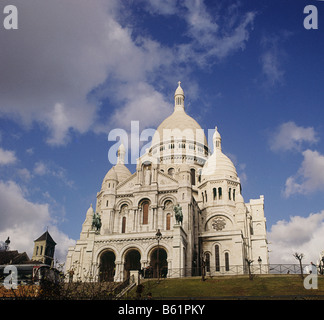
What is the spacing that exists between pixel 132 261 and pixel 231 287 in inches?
821

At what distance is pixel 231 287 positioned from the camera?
3412 centimetres

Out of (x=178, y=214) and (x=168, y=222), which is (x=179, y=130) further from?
(x=178, y=214)

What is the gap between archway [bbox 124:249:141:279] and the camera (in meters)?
49.6

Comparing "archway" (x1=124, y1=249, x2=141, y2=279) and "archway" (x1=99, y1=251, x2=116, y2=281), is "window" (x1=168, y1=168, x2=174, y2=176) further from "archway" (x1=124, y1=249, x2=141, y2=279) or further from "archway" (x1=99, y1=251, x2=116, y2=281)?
"archway" (x1=99, y1=251, x2=116, y2=281)

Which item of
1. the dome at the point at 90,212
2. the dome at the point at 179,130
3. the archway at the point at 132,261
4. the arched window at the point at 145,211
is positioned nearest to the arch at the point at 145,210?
the arched window at the point at 145,211

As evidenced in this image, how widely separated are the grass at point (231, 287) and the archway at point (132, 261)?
10.6m

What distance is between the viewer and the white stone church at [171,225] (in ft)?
160

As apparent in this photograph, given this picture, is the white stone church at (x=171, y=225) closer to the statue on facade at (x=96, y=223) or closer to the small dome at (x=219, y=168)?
the small dome at (x=219, y=168)

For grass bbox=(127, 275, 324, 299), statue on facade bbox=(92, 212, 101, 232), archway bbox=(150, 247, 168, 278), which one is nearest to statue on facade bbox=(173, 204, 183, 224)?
archway bbox=(150, 247, 168, 278)

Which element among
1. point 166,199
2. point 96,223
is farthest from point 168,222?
point 96,223

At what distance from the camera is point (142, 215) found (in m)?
56.8

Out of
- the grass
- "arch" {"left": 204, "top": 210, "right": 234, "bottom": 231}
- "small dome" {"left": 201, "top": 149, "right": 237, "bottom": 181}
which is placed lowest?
the grass

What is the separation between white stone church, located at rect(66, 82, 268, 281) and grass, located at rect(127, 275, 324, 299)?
354cm
